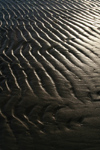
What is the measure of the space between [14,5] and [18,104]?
20.2ft

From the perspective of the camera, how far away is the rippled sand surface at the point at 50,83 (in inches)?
105

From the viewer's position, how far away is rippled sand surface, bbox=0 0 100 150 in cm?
267

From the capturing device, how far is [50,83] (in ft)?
11.9

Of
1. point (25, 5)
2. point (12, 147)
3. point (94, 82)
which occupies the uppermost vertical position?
point (25, 5)

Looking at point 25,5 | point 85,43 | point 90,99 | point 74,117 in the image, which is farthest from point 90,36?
point 25,5

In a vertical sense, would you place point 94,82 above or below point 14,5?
below

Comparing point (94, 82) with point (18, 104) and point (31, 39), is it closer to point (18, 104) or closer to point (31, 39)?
point (18, 104)

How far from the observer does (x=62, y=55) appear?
4465mm

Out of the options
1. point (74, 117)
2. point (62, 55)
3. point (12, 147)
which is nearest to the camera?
point (12, 147)

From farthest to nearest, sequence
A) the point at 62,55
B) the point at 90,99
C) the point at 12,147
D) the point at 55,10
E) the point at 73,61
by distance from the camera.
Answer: the point at 55,10 < the point at 62,55 < the point at 73,61 < the point at 90,99 < the point at 12,147

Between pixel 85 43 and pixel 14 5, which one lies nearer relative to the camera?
pixel 85 43

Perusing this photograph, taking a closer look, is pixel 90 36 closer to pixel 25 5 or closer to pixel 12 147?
pixel 12 147

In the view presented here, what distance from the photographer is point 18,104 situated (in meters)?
3.26

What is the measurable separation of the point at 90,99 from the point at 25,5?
6.15 m
